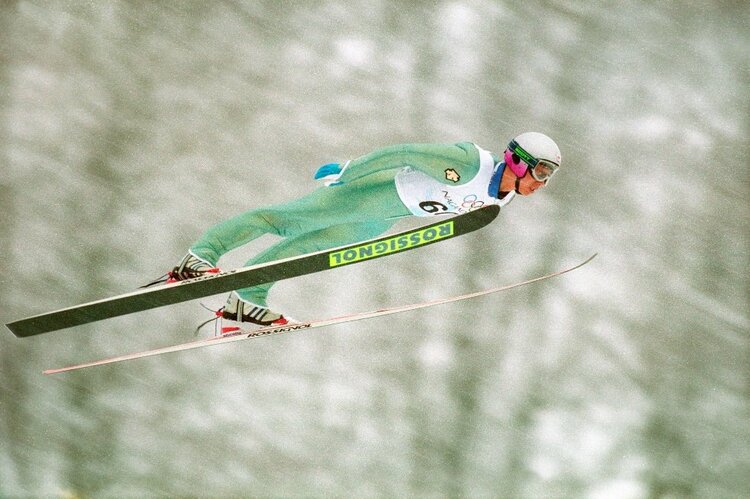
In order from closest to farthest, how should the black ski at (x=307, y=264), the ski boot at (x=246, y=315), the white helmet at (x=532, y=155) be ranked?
the white helmet at (x=532, y=155) < the black ski at (x=307, y=264) < the ski boot at (x=246, y=315)

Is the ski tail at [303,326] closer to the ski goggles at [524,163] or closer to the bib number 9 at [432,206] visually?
the bib number 9 at [432,206]

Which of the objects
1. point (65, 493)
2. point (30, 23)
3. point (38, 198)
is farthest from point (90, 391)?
point (30, 23)

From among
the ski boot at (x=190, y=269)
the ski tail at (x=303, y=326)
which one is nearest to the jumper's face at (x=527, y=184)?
the ski tail at (x=303, y=326)

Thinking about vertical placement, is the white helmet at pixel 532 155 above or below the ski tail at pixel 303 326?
above

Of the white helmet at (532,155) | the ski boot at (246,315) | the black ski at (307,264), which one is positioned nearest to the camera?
the white helmet at (532,155)

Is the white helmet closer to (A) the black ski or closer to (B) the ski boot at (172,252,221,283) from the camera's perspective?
(A) the black ski

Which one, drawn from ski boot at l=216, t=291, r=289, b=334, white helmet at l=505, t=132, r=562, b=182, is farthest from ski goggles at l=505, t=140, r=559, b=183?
ski boot at l=216, t=291, r=289, b=334

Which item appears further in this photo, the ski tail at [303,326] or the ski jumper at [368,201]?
the ski tail at [303,326]
